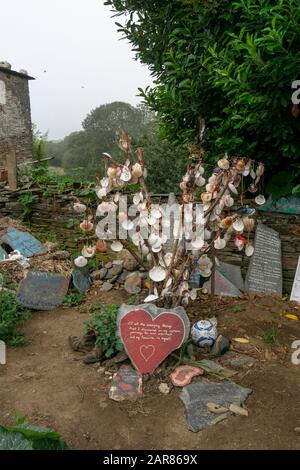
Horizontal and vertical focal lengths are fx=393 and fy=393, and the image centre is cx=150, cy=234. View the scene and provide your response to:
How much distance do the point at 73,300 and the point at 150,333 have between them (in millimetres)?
1962

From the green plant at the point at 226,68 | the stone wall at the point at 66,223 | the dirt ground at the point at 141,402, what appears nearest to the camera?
the dirt ground at the point at 141,402

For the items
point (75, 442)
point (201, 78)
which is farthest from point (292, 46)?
point (75, 442)

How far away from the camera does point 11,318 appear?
14.0ft

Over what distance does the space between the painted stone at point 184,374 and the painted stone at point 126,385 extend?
11.3 inches

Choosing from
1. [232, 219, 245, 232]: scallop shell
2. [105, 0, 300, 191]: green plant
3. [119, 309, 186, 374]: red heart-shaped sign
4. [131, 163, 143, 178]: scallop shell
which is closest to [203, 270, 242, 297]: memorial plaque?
[105, 0, 300, 191]: green plant

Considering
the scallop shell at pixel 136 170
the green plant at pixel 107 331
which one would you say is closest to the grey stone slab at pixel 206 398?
the green plant at pixel 107 331

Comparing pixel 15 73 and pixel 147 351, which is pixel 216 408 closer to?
pixel 147 351

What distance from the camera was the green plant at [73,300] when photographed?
4.99 m

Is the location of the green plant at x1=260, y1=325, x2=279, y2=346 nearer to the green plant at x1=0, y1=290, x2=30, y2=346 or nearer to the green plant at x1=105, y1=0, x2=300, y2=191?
the green plant at x1=105, y1=0, x2=300, y2=191

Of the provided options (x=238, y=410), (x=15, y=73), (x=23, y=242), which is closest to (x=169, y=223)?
(x=238, y=410)

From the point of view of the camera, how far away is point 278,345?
149 inches

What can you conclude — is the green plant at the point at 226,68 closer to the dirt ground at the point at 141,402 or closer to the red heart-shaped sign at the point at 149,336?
the dirt ground at the point at 141,402

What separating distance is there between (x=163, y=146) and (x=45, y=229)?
23.8 ft
